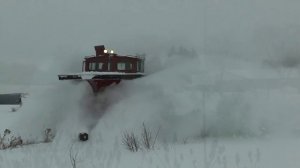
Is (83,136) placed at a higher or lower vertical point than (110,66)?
lower

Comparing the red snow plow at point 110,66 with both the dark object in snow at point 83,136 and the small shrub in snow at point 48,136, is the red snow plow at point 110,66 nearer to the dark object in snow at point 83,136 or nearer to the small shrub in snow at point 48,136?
the dark object in snow at point 83,136

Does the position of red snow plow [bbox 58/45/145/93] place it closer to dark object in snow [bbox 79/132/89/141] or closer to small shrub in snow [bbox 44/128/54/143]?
dark object in snow [bbox 79/132/89/141]

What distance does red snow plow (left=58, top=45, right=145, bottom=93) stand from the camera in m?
15.8

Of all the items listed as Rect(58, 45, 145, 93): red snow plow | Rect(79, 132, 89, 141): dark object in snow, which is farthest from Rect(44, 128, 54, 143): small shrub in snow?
Rect(58, 45, 145, 93): red snow plow

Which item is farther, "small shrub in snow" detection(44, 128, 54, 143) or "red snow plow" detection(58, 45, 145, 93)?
"red snow plow" detection(58, 45, 145, 93)

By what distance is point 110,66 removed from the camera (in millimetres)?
17484

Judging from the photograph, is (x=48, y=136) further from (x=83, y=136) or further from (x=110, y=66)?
(x=110, y=66)

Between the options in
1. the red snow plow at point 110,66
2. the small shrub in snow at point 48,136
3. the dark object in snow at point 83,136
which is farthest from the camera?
the red snow plow at point 110,66

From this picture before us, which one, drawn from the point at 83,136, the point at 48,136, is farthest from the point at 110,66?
the point at 48,136

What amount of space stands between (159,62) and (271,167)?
12.3m

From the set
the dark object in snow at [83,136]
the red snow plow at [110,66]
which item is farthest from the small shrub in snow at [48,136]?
the red snow plow at [110,66]

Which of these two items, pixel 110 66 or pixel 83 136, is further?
pixel 110 66

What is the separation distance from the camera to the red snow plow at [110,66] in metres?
15.8

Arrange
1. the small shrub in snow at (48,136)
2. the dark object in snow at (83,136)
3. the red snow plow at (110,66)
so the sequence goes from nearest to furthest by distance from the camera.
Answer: the small shrub in snow at (48,136) < the dark object in snow at (83,136) < the red snow plow at (110,66)
